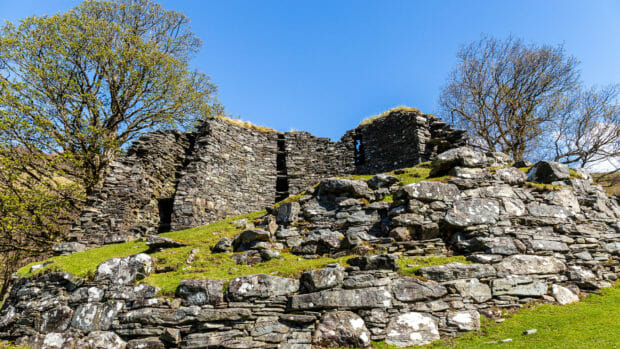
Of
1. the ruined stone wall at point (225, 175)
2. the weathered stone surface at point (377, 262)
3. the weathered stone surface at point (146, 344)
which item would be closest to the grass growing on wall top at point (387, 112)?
the ruined stone wall at point (225, 175)

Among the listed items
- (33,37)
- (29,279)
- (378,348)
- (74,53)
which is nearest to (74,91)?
(74,53)

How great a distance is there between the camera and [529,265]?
8.81 metres

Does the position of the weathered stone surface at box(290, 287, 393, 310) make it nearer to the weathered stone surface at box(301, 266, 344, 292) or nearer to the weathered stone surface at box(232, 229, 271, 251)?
the weathered stone surface at box(301, 266, 344, 292)

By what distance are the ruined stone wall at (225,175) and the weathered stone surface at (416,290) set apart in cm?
1351

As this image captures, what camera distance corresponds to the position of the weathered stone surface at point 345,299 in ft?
25.5

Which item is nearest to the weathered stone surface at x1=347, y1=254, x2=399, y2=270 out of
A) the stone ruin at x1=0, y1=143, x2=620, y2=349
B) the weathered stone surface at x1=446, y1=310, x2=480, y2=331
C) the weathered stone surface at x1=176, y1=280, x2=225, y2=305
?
the stone ruin at x1=0, y1=143, x2=620, y2=349

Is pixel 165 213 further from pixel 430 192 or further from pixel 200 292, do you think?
pixel 430 192

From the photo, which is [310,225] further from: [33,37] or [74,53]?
[33,37]

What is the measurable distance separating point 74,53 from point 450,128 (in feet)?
81.8

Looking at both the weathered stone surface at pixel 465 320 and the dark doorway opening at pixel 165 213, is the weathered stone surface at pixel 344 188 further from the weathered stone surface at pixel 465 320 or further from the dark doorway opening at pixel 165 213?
the dark doorway opening at pixel 165 213

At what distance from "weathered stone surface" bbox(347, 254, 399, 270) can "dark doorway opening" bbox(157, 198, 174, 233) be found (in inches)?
559

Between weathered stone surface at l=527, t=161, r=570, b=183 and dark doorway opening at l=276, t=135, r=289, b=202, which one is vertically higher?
dark doorway opening at l=276, t=135, r=289, b=202

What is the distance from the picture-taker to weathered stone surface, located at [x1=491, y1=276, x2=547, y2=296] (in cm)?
822

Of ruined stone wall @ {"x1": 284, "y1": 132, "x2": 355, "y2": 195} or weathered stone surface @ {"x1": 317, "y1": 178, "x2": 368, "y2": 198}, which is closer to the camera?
weathered stone surface @ {"x1": 317, "y1": 178, "x2": 368, "y2": 198}
